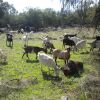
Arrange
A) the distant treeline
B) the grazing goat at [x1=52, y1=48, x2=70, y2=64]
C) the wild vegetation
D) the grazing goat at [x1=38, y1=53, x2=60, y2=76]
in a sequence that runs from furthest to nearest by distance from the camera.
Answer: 1. the distant treeline
2. the grazing goat at [x1=52, y1=48, x2=70, y2=64]
3. the grazing goat at [x1=38, y1=53, x2=60, y2=76]
4. the wild vegetation

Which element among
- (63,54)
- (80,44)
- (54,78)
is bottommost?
(54,78)

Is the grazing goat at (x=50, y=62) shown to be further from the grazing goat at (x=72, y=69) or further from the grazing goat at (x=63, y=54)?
the grazing goat at (x=63, y=54)

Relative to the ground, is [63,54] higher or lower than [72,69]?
higher

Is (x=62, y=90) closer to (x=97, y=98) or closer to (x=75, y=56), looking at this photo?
(x=97, y=98)

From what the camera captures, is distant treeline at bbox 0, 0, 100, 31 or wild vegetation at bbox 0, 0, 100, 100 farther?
distant treeline at bbox 0, 0, 100, 31

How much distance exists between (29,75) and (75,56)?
27.8ft

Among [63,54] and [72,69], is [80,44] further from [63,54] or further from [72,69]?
[72,69]

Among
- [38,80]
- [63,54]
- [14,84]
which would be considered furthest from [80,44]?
[14,84]

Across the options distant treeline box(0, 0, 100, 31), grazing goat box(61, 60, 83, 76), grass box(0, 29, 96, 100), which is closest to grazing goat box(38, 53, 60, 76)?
grass box(0, 29, 96, 100)

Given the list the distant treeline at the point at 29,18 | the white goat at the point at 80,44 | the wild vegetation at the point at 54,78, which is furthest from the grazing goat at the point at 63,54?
the distant treeline at the point at 29,18

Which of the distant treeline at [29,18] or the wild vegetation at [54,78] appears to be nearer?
the wild vegetation at [54,78]

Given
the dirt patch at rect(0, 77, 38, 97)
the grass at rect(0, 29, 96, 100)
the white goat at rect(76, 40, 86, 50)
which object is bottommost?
the grass at rect(0, 29, 96, 100)

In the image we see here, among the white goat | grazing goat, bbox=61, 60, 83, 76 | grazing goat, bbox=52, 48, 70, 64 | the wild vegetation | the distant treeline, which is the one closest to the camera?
the wild vegetation

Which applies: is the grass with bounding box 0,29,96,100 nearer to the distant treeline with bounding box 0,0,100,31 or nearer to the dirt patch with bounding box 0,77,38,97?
the dirt patch with bounding box 0,77,38,97
